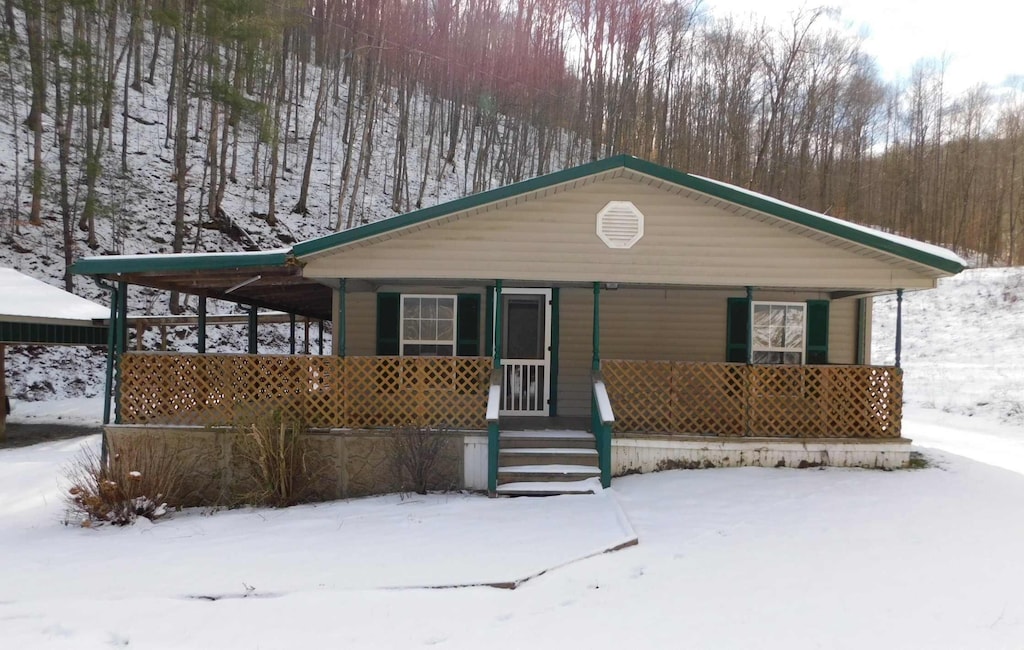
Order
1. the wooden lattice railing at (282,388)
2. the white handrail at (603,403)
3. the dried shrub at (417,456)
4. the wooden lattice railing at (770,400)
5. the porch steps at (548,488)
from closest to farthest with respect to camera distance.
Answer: the porch steps at (548,488) → the white handrail at (603,403) → the dried shrub at (417,456) → the wooden lattice railing at (282,388) → the wooden lattice railing at (770,400)

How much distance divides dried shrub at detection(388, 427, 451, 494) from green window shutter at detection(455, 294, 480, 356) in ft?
8.02

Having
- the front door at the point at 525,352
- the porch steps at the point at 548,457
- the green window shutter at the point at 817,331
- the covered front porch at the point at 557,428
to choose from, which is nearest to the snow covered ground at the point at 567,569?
the covered front porch at the point at 557,428

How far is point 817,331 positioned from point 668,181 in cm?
423

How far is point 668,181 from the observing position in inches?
337

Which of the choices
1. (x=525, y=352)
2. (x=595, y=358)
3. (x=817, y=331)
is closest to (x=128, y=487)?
(x=525, y=352)

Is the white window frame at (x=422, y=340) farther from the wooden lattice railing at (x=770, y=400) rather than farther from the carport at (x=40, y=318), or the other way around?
the carport at (x=40, y=318)

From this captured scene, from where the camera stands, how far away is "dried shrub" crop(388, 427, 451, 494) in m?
8.04

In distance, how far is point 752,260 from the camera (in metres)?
8.67

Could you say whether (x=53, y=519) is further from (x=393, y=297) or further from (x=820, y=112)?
(x=820, y=112)

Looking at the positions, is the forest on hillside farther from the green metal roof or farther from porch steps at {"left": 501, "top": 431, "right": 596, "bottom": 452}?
porch steps at {"left": 501, "top": 431, "right": 596, "bottom": 452}

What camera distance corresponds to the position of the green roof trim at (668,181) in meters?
8.27

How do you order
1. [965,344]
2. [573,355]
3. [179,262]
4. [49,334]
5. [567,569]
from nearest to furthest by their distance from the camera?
1. [567,569]
2. [179,262]
3. [573,355]
4. [49,334]
5. [965,344]

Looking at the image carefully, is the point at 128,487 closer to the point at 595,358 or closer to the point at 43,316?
the point at 595,358

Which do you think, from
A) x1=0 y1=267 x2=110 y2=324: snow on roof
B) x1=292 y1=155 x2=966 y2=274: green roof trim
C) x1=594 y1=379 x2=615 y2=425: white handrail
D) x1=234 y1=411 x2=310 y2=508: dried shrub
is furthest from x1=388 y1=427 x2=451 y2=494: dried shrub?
x1=0 y1=267 x2=110 y2=324: snow on roof
